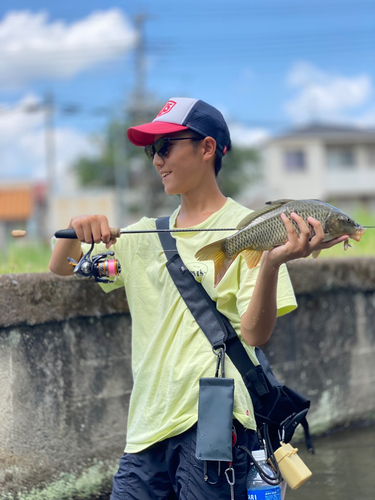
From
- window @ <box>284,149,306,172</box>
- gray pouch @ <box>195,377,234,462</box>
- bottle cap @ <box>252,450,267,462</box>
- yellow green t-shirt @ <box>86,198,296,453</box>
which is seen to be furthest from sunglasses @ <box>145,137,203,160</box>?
window @ <box>284,149,306,172</box>

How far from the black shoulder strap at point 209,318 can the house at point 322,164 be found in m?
44.8

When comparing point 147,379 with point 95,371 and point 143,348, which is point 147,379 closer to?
point 143,348

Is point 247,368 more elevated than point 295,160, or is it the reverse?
point 295,160

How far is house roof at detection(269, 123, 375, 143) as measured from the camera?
49219mm

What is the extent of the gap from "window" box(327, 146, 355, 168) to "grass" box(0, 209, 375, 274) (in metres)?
44.4

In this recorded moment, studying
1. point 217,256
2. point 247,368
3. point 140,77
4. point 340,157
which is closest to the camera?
point 217,256

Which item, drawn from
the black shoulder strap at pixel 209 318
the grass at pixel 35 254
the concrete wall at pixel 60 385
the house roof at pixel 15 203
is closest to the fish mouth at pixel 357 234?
the black shoulder strap at pixel 209 318

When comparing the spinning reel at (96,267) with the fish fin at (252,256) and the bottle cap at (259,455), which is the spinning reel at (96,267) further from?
the bottle cap at (259,455)

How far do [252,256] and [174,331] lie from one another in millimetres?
464

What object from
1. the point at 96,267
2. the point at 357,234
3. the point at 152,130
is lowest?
the point at 96,267

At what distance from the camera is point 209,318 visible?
242 cm

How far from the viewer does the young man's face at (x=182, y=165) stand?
101 inches

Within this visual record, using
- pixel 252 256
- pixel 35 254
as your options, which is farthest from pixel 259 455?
pixel 35 254

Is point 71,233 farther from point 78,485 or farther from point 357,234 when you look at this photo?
point 78,485
